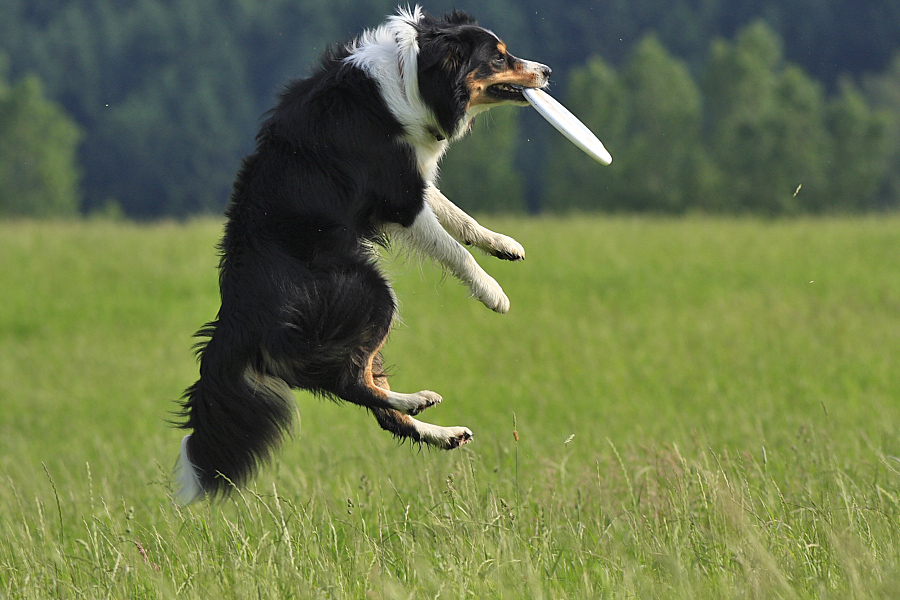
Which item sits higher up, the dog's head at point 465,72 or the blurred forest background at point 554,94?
the dog's head at point 465,72

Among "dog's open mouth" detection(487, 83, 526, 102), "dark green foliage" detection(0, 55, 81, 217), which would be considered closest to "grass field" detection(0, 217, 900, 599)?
"dog's open mouth" detection(487, 83, 526, 102)

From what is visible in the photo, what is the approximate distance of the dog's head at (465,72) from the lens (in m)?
3.73

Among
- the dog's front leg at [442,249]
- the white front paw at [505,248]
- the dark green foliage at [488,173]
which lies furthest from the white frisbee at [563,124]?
the dark green foliage at [488,173]

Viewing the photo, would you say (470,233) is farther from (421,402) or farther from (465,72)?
(421,402)

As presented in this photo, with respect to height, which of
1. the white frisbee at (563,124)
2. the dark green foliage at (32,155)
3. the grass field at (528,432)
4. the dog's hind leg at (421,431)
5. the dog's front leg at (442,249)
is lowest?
the dark green foliage at (32,155)

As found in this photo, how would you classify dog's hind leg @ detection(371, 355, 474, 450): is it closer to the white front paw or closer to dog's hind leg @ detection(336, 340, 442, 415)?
dog's hind leg @ detection(336, 340, 442, 415)

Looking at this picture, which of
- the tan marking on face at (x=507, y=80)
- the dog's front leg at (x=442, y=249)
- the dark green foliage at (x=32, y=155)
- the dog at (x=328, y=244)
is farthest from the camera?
the dark green foliage at (x=32, y=155)

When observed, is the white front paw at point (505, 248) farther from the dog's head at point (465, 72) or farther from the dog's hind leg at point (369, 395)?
the dog's hind leg at point (369, 395)

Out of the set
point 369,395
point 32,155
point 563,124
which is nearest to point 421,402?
point 369,395

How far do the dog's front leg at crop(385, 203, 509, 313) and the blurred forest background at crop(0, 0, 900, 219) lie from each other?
30.1 metres

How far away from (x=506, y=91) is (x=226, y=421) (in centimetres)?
170

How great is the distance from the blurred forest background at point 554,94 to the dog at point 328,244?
1177 inches

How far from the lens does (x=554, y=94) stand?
117 feet

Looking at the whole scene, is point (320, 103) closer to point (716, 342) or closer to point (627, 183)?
point (716, 342)
